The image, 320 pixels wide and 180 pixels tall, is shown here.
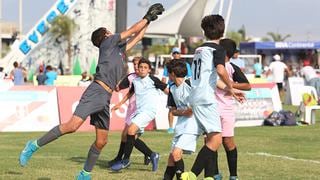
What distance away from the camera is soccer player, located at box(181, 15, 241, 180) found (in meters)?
7.72

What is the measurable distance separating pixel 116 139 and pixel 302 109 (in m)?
6.60

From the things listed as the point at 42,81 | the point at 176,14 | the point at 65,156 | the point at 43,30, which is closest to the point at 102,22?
the point at 176,14

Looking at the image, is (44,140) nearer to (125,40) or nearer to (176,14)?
(125,40)

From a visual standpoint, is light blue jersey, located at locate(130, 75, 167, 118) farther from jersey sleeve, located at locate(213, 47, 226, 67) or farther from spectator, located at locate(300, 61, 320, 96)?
spectator, located at locate(300, 61, 320, 96)

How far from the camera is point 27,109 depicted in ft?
59.7

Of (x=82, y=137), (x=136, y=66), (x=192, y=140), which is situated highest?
(x=136, y=66)

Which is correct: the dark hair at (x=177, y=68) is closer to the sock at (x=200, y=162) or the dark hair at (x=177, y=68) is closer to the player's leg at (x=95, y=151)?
the player's leg at (x=95, y=151)

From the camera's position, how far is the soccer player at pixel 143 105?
1034cm

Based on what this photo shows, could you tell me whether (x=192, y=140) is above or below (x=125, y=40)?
below

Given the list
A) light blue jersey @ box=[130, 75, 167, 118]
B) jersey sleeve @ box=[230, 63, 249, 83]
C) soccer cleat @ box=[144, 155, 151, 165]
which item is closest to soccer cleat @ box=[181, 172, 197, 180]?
jersey sleeve @ box=[230, 63, 249, 83]

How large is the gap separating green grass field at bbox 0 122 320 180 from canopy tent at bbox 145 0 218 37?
1568 inches

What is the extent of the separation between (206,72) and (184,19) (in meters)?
50.9

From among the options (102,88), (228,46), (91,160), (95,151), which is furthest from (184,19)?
(91,160)

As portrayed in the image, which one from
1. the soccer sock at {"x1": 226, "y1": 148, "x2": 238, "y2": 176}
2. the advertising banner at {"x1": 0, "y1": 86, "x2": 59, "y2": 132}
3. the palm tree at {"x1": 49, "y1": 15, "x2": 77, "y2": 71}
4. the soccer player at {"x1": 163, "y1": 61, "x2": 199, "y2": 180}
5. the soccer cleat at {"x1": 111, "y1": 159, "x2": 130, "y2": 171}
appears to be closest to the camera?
the soccer player at {"x1": 163, "y1": 61, "x2": 199, "y2": 180}
